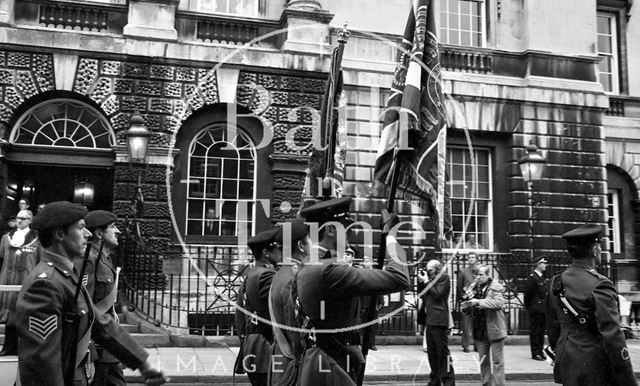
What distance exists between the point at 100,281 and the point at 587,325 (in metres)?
4.04

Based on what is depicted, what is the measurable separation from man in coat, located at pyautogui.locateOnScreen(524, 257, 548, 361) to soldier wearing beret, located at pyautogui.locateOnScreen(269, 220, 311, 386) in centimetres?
847

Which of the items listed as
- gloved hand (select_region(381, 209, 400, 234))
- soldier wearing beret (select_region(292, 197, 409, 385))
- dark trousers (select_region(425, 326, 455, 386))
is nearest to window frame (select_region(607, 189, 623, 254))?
dark trousers (select_region(425, 326, 455, 386))

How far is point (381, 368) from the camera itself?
11688 millimetres

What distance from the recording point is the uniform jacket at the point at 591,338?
491 cm

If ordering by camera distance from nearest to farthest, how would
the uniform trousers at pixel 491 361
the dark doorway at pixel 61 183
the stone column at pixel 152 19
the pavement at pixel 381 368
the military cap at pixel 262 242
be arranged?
the military cap at pixel 262 242 → the uniform trousers at pixel 491 361 → the pavement at pixel 381 368 → the stone column at pixel 152 19 → the dark doorway at pixel 61 183

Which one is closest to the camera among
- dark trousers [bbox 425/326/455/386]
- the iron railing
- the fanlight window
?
dark trousers [bbox 425/326/455/386]

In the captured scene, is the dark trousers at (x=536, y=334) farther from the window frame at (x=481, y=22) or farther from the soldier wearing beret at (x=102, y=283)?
the soldier wearing beret at (x=102, y=283)

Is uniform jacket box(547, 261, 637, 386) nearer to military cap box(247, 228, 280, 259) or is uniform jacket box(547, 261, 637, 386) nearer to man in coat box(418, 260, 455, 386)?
military cap box(247, 228, 280, 259)

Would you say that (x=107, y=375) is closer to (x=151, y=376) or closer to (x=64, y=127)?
(x=151, y=376)

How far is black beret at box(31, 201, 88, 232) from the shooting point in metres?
3.99

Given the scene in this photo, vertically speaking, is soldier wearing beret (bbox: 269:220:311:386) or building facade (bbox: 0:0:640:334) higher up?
building facade (bbox: 0:0:640:334)

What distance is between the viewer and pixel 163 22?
16.0 meters

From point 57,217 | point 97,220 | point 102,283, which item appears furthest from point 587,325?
point 97,220

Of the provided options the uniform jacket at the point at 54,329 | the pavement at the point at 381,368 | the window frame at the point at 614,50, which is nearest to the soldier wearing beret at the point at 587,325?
the uniform jacket at the point at 54,329
